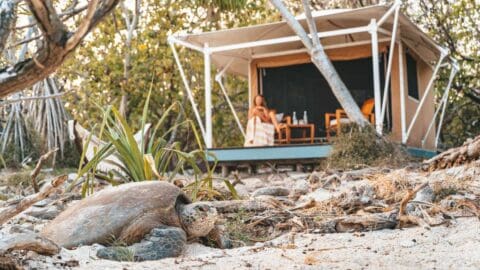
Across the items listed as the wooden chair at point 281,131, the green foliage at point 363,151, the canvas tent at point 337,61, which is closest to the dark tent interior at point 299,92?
the canvas tent at point 337,61

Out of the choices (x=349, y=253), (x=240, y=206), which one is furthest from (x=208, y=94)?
(x=349, y=253)

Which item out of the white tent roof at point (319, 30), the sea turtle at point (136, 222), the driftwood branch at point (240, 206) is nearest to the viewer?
the sea turtle at point (136, 222)

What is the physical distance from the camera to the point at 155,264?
126 inches

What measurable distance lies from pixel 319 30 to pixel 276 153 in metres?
3.23

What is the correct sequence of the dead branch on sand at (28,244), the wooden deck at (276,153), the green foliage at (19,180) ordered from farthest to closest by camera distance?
the wooden deck at (276,153)
the green foliage at (19,180)
the dead branch on sand at (28,244)

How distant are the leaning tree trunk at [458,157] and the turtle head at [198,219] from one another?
346 cm

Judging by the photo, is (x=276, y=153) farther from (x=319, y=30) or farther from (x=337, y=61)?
(x=319, y=30)

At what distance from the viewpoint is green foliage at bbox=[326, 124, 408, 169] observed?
810 cm

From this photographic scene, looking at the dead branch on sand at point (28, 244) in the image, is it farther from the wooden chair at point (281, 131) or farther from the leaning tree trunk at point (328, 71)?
the wooden chair at point (281, 131)

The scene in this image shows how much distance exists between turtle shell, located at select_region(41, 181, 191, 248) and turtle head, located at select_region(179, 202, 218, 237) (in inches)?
2.3

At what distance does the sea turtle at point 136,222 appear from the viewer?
139 inches

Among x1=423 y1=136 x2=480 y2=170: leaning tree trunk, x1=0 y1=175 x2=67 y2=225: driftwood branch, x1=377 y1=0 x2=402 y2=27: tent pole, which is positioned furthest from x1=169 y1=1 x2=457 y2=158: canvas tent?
x1=0 y1=175 x2=67 y2=225: driftwood branch

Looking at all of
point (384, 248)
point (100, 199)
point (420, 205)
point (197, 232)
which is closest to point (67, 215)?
point (100, 199)

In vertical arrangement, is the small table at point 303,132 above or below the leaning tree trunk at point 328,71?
below
